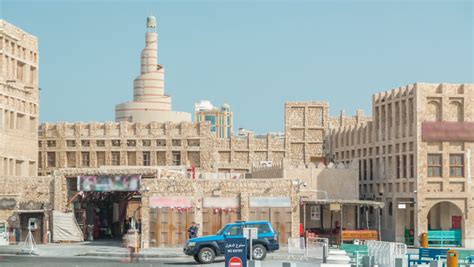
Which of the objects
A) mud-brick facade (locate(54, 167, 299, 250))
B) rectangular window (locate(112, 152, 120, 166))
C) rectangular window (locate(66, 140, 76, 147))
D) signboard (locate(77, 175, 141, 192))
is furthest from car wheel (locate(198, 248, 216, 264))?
rectangular window (locate(66, 140, 76, 147))

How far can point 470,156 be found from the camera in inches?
2196

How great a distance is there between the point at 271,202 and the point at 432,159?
31.1 feet

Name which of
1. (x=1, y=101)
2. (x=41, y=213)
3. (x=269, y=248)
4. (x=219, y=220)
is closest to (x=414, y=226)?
(x=219, y=220)

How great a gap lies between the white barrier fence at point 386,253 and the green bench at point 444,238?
17870 millimetres

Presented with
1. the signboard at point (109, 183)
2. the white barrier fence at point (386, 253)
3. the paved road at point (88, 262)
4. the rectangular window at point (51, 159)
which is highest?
the rectangular window at point (51, 159)

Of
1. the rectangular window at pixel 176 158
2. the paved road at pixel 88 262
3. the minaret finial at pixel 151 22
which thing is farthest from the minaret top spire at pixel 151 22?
the paved road at pixel 88 262

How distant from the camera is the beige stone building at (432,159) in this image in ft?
182

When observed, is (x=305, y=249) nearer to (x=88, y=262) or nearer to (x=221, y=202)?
(x=88, y=262)

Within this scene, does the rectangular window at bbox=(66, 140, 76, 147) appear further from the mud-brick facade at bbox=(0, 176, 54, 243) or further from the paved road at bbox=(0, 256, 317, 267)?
the paved road at bbox=(0, 256, 317, 267)

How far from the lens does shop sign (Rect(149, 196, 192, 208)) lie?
53.4 metres

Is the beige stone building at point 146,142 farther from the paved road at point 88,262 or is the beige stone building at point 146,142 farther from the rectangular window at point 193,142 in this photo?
the paved road at point 88,262

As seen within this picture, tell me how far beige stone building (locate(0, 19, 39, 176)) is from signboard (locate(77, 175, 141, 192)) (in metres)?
15.1

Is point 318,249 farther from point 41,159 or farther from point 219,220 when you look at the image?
point 41,159

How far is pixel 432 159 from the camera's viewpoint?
183ft
